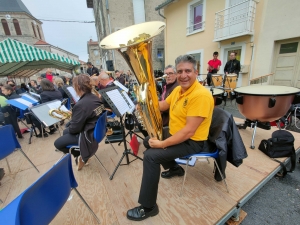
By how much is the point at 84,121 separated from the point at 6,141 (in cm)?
100

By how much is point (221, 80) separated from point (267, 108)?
403cm

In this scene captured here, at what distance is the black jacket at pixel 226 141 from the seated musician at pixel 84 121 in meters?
1.46

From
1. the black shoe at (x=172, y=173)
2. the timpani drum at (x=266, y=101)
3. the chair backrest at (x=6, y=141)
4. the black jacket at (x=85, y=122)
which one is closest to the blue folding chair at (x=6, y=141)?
the chair backrest at (x=6, y=141)

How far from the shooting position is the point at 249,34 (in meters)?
5.77

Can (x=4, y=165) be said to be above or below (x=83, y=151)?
below

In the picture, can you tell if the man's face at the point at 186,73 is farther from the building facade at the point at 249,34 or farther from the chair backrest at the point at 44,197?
the building facade at the point at 249,34

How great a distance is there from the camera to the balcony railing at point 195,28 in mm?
7808

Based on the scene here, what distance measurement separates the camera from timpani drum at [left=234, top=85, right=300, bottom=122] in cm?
195

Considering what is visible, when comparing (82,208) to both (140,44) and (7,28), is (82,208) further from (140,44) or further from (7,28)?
(7,28)

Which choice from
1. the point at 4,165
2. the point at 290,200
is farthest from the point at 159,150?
the point at 4,165

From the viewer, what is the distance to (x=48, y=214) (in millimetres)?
904

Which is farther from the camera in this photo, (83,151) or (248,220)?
(83,151)

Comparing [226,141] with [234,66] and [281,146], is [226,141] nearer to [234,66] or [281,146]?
[281,146]

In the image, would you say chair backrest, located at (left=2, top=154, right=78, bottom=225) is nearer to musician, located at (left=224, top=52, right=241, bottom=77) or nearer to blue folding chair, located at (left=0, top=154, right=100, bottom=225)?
blue folding chair, located at (left=0, top=154, right=100, bottom=225)
